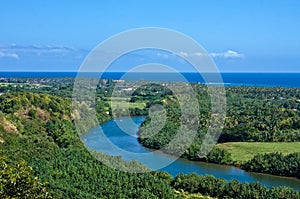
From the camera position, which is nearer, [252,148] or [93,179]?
[93,179]

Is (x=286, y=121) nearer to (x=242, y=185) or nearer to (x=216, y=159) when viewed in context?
(x=216, y=159)

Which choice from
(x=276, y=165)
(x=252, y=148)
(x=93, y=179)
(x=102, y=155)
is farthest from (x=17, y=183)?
(x=252, y=148)

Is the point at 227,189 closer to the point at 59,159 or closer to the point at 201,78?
the point at 59,159

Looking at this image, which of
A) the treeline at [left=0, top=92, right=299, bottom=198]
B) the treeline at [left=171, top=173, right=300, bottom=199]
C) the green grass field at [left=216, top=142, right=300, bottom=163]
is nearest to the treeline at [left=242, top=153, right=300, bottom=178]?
the green grass field at [left=216, top=142, right=300, bottom=163]

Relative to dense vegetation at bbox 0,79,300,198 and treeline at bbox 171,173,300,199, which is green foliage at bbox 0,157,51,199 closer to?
dense vegetation at bbox 0,79,300,198

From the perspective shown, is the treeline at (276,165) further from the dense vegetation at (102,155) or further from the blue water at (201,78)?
the blue water at (201,78)

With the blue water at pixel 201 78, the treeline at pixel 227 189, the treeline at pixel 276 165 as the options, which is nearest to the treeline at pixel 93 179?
the treeline at pixel 227 189
